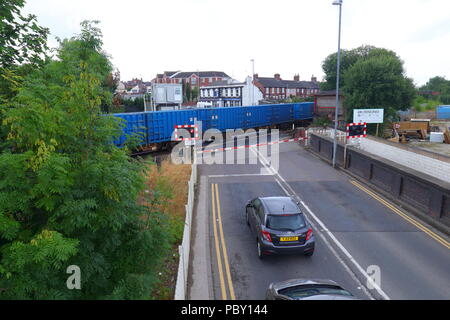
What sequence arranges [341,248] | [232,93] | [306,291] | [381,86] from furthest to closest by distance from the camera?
1. [232,93]
2. [381,86]
3. [341,248]
4. [306,291]

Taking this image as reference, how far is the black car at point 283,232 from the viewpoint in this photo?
974 cm

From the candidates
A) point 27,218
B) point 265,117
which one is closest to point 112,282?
point 27,218

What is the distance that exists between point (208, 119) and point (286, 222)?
22591 mm

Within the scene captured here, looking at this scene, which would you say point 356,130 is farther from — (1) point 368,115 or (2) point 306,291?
(2) point 306,291

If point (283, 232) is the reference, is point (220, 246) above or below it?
below

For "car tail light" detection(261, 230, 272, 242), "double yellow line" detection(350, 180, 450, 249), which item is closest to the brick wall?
"double yellow line" detection(350, 180, 450, 249)

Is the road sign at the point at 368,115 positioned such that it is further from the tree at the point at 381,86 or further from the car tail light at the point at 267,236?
the car tail light at the point at 267,236

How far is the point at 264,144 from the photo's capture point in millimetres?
31125

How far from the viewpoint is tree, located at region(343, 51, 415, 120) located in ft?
92.9

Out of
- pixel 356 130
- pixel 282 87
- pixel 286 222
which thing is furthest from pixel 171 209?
pixel 282 87

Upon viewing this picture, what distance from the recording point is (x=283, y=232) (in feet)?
32.0

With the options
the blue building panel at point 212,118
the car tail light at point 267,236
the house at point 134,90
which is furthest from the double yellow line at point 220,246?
the house at point 134,90
